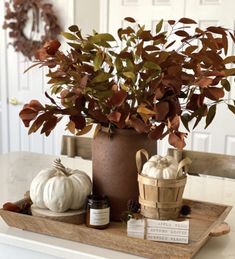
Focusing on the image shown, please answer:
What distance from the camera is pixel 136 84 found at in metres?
1.20

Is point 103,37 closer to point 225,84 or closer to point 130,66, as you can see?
point 130,66

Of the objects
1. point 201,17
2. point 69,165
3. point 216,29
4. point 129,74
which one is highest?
point 201,17

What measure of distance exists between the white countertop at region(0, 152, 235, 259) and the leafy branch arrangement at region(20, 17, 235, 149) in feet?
0.96

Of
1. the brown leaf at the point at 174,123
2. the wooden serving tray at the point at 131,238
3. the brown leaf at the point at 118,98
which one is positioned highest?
the brown leaf at the point at 118,98

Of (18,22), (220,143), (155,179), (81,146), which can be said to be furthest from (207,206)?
(18,22)

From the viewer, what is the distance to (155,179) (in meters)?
1.15

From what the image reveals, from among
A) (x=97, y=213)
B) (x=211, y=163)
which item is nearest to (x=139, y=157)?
(x=97, y=213)

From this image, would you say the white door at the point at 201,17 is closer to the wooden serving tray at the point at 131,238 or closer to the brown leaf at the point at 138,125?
the wooden serving tray at the point at 131,238

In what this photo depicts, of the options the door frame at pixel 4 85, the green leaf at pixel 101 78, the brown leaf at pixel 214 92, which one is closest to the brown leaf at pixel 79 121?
the green leaf at pixel 101 78

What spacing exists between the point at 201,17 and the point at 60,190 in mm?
2254

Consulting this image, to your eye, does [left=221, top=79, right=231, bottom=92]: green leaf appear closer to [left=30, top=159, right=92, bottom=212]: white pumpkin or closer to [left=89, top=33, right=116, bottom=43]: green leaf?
[left=89, top=33, right=116, bottom=43]: green leaf

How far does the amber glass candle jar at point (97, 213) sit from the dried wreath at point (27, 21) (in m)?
2.65

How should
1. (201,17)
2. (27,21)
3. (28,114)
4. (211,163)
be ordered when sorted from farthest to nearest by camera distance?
(27,21) < (201,17) < (211,163) < (28,114)

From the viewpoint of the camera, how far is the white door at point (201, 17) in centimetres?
308
